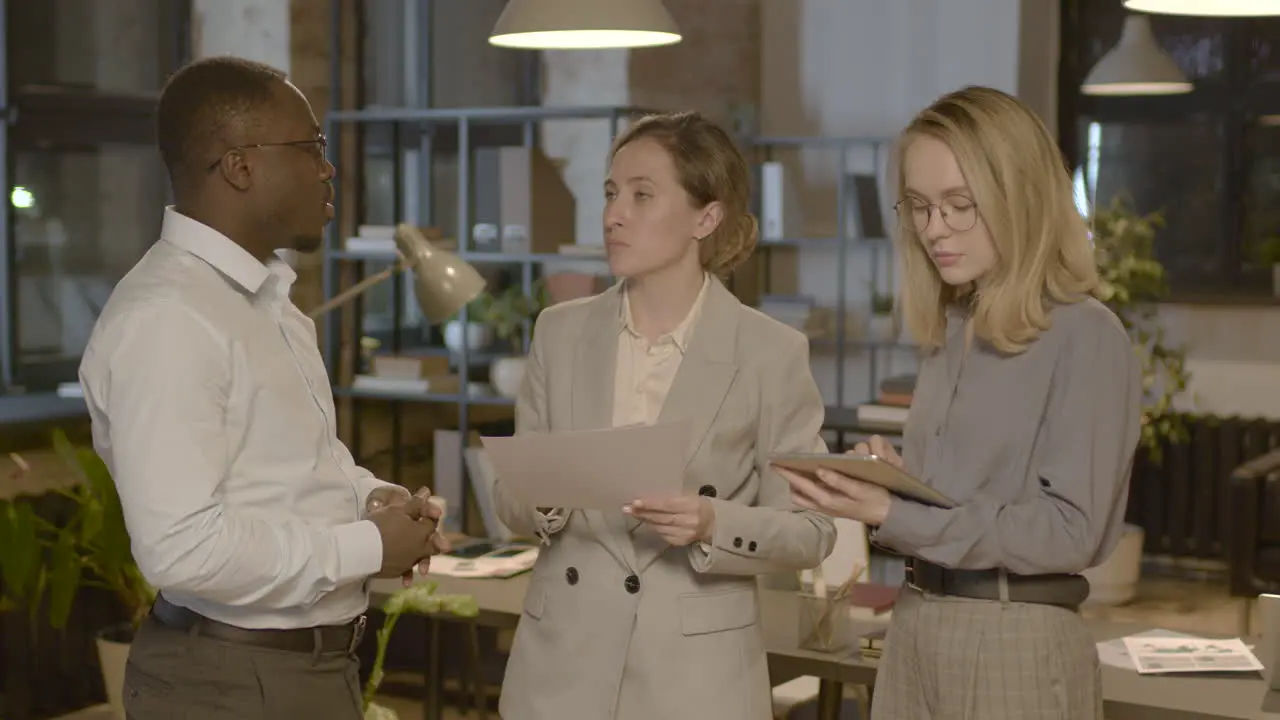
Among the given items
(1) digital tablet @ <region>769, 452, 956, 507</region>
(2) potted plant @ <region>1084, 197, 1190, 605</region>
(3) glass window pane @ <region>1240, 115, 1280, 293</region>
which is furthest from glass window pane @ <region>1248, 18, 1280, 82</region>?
(1) digital tablet @ <region>769, 452, 956, 507</region>

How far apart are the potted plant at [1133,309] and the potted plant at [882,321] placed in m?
1.10

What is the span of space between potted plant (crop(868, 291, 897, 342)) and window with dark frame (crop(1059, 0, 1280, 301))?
1340 mm

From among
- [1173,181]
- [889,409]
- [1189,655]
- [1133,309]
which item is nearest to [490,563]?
[1189,655]

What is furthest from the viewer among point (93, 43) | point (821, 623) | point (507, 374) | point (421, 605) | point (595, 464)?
point (507, 374)

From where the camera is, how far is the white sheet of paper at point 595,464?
2254mm

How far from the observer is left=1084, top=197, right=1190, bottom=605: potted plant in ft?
21.7

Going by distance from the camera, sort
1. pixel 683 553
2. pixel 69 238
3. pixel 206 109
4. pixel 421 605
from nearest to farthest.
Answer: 1. pixel 206 109
2. pixel 683 553
3. pixel 421 605
4. pixel 69 238

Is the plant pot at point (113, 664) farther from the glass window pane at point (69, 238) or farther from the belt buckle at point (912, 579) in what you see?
the belt buckle at point (912, 579)

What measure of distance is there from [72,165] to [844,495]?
402 centimetres

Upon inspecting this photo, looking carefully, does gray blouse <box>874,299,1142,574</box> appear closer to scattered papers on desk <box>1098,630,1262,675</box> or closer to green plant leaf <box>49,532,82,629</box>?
scattered papers on desk <box>1098,630,1262,675</box>

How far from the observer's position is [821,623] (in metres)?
3.10

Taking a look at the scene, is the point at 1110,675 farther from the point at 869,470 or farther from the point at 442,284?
the point at 442,284

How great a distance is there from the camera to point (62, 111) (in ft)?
17.9

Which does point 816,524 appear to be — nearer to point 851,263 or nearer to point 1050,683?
point 1050,683
